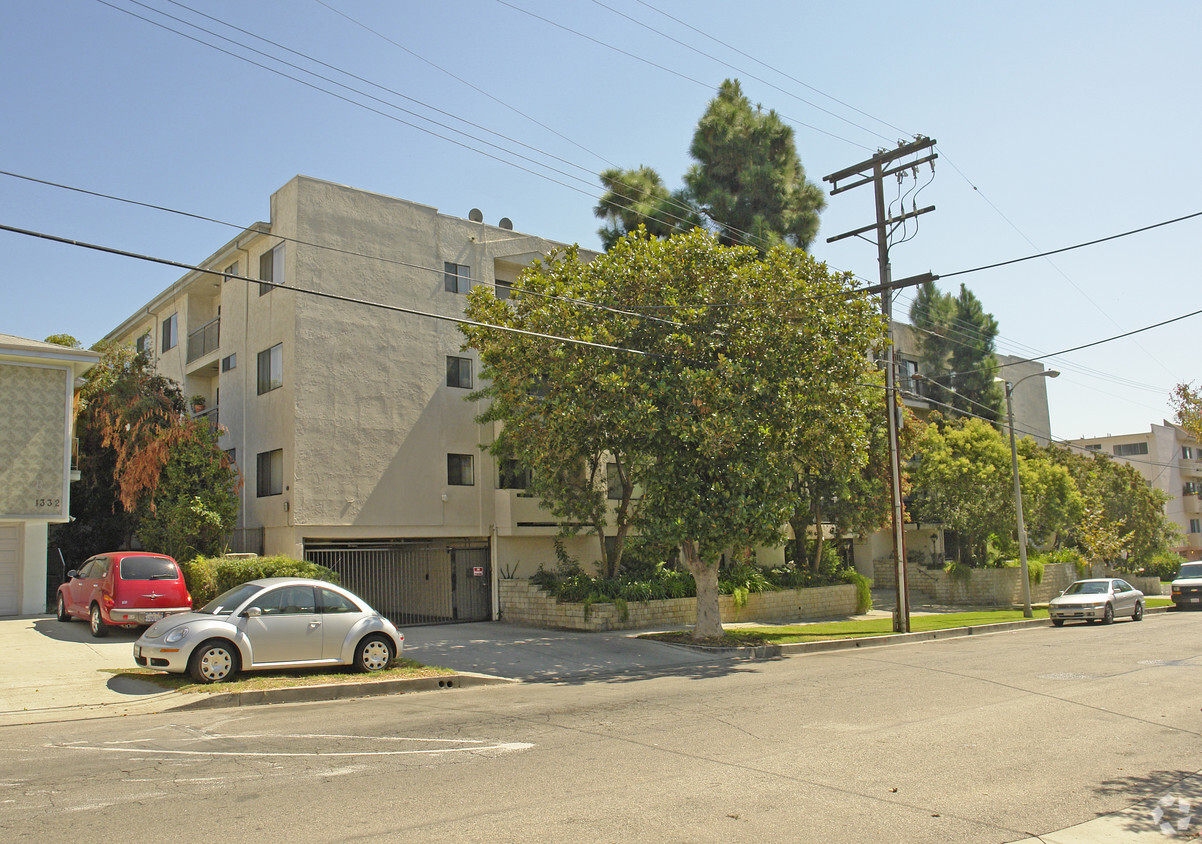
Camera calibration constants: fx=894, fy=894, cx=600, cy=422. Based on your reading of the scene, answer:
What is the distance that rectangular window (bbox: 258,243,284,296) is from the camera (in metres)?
23.0

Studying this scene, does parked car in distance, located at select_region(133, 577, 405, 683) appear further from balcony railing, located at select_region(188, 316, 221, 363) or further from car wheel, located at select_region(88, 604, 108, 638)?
balcony railing, located at select_region(188, 316, 221, 363)

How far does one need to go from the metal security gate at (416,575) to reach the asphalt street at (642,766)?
10.3 metres

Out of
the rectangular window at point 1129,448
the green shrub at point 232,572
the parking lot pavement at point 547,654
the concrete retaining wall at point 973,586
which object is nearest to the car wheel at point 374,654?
the parking lot pavement at point 547,654

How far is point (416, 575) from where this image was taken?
23688mm

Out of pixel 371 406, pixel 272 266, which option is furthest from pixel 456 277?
pixel 272 266

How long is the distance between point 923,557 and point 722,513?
2579 cm

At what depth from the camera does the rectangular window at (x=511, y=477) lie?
24.7 m

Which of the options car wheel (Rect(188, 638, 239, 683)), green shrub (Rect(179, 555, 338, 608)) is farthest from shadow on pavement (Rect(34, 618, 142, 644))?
car wheel (Rect(188, 638, 239, 683))

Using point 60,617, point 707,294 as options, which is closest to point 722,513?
point 707,294

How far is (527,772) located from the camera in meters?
7.50

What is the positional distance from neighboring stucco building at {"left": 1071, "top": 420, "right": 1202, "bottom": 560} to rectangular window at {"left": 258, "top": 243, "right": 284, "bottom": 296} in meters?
59.9

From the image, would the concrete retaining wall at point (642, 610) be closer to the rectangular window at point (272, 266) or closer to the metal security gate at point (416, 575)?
the metal security gate at point (416, 575)

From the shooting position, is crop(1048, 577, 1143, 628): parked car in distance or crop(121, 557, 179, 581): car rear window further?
crop(1048, 577, 1143, 628): parked car in distance

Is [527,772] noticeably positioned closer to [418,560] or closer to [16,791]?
[16,791]
